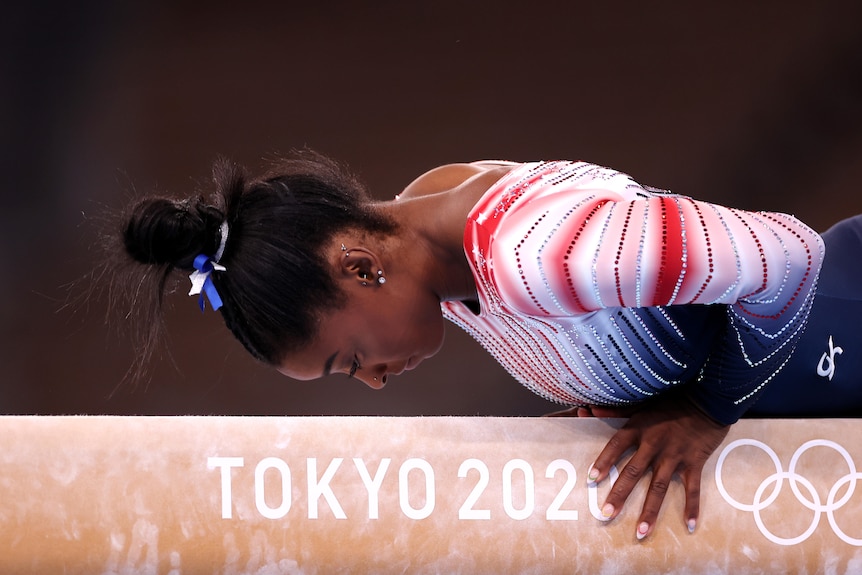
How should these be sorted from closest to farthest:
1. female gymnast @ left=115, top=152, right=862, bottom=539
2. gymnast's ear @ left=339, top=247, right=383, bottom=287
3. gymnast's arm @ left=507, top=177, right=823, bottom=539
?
gymnast's arm @ left=507, top=177, right=823, bottom=539, female gymnast @ left=115, top=152, right=862, bottom=539, gymnast's ear @ left=339, top=247, right=383, bottom=287

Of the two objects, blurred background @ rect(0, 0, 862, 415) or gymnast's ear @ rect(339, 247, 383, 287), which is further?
blurred background @ rect(0, 0, 862, 415)

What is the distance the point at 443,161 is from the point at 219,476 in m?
1.65

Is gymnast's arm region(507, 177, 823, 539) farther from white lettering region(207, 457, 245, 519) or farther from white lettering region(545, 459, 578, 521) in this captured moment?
white lettering region(207, 457, 245, 519)

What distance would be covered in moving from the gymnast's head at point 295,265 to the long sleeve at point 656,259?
226mm

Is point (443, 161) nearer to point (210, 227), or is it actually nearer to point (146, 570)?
point (210, 227)

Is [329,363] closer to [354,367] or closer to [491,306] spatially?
[354,367]

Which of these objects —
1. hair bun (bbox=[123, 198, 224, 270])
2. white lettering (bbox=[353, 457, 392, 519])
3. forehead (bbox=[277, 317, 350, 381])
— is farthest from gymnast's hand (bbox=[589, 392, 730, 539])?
hair bun (bbox=[123, 198, 224, 270])

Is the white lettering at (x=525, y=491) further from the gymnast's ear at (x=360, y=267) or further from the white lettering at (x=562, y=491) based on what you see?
the gymnast's ear at (x=360, y=267)

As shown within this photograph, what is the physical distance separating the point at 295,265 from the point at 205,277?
14 centimetres

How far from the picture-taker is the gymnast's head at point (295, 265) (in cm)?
130

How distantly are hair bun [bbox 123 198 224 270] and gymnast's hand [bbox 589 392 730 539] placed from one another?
659 mm

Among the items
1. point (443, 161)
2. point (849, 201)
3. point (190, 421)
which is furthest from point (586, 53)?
point (190, 421)

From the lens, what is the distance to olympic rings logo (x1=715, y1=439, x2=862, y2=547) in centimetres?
134

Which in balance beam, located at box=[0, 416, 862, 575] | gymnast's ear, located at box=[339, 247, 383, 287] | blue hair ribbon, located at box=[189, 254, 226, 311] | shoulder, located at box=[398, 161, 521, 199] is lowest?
balance beam, located at box=[0, 416, 862, 575]
